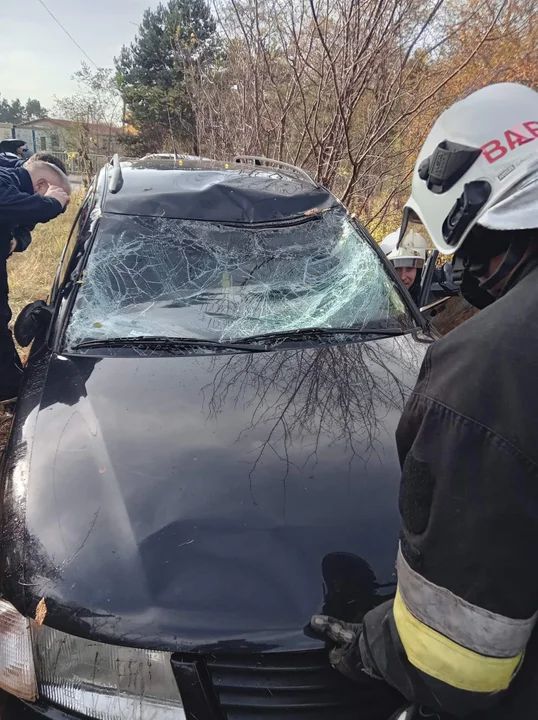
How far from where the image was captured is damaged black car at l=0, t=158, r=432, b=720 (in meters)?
1.25

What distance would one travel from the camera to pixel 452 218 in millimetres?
1003

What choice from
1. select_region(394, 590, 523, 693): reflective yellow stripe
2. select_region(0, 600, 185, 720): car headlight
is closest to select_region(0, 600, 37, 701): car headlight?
select_region(0, 600, 185, 720): car headlight

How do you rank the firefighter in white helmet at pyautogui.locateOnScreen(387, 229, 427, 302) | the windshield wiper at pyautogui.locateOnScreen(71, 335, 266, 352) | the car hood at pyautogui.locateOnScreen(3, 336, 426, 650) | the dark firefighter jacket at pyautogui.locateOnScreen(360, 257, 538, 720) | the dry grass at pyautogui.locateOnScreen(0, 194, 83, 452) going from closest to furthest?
the dark firefighter jacket at pyautogui.locateOnScreen(360, 257, 538, 720) → the car hood at pyautogui.locateOnScreen(3, 336, 426, 650) → the windshield wiper at pyautogui.locateOnScreen(71, 335, 266, 352) → the firefighter in white helmet at pyautogui.locateOnScreen(387, 229, 427, 302) → the dry grass at pyautogui.locateOnScreen(0, 194, 83, 452)

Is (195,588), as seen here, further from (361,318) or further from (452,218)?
(361,318)

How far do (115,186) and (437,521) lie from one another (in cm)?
259

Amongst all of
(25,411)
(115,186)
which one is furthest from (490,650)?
(115,186)

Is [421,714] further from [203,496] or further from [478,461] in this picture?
[203,496]

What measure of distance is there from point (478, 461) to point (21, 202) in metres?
3.22

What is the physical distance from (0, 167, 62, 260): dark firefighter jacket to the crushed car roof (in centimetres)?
48

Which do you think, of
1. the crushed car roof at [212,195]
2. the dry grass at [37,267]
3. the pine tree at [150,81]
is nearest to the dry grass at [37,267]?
the dry grass at [37,267]

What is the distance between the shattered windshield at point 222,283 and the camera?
2324mm

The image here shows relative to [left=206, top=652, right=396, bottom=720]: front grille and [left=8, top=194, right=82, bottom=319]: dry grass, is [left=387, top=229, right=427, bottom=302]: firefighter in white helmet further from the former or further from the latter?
[left=8, top=194, right=82, bottom=319]: dry grass

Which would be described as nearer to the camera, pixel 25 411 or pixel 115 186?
pixel 25 411

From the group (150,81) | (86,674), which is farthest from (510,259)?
(150,81)
